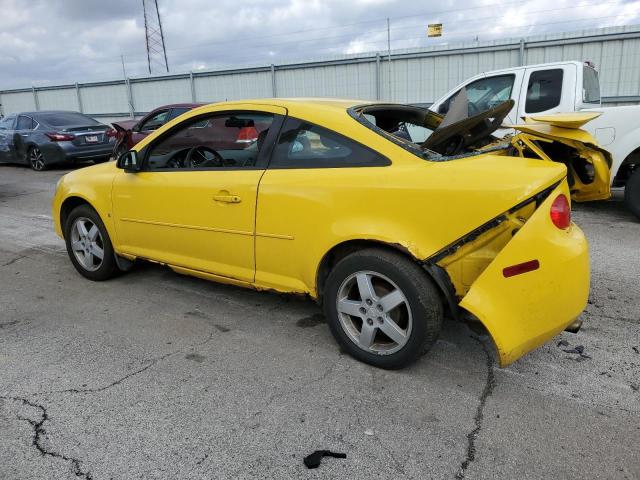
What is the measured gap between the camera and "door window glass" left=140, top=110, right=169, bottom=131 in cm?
1080

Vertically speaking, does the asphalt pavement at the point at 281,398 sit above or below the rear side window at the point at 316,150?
below

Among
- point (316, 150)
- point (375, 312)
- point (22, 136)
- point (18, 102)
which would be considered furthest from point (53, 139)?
point (18, 102)

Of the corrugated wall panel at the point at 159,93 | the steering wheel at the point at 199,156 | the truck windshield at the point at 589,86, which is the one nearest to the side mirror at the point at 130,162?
the steering wheel at the point at 199,156

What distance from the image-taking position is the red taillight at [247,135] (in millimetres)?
3680

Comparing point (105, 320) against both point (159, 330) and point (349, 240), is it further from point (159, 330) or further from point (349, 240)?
point (349, 240)

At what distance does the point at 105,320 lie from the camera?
12.8 ft

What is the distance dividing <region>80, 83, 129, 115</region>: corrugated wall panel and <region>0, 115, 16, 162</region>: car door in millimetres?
7903

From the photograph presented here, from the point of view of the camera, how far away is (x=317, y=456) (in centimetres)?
235

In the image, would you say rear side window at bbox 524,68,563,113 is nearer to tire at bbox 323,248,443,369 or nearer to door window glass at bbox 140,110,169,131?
tire at bbox 323,248,443,369

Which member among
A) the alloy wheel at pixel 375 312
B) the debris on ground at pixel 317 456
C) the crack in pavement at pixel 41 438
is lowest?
the debris on ground at pixel 317 456

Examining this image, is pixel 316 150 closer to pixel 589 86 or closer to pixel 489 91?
pixel 489 91

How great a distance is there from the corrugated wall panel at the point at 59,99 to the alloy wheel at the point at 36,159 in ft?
36.4

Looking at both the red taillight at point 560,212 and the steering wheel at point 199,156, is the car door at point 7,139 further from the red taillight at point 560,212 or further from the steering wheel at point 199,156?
the red taillight at point 560,212

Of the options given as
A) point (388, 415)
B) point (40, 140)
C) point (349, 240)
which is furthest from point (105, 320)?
point (40, 140)
